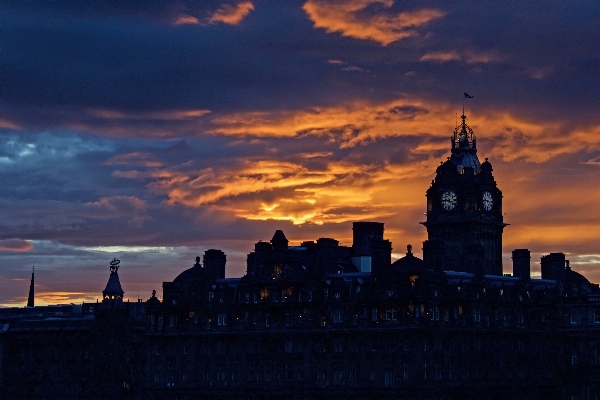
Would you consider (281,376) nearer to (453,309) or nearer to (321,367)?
(321,367)

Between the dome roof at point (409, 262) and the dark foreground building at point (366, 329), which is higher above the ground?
the dome roof at point (409, 262)

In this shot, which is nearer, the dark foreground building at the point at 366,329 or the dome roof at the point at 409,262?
the dark foreground building at the point at 366,329

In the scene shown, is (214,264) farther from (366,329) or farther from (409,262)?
(409,262)

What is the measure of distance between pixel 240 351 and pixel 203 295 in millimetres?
9804

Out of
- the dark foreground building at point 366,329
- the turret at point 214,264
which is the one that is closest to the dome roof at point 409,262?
the dark foreground building at point 366,329

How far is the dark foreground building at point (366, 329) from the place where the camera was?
165 meters

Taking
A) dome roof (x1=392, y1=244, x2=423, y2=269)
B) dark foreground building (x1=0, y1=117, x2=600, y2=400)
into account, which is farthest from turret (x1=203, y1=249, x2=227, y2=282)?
dome roof (x1=392, y1=244, x2=423, y2=269)

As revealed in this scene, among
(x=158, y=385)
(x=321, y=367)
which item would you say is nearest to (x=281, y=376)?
(x=321, y=367)

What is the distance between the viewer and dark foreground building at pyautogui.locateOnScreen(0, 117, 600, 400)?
165000 mm

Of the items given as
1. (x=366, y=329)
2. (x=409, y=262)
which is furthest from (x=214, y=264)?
(x=409, y=262)

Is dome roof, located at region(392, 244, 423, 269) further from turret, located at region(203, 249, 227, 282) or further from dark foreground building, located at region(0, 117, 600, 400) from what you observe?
turret, located at region(203, 249, 227, 282)

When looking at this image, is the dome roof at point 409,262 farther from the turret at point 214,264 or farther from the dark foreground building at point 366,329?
the turret at point 214,264

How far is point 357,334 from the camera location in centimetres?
16775

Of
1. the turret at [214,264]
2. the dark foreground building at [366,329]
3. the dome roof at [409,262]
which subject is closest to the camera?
the dark foreground building at [366,329]
